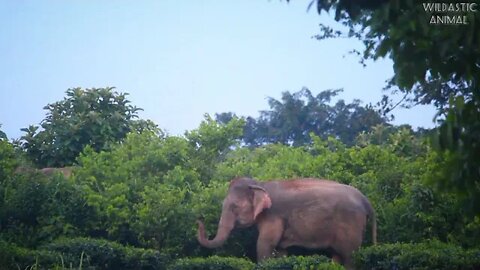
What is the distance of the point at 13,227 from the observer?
11.6m

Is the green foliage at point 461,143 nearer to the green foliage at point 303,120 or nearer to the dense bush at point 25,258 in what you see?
the dense bush at point 25,258

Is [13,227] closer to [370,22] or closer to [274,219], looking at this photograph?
[274,219]

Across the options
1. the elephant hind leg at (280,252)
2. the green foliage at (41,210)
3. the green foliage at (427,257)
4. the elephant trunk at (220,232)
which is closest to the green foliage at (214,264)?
the elephant trunk at (220,232)

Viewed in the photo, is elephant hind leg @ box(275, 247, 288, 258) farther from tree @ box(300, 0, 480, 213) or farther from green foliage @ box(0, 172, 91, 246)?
tree @ box(300, 0, 480, 213)

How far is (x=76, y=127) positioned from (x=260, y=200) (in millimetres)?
5818

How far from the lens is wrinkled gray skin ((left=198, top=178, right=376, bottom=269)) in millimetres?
11328

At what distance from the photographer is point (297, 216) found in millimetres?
11586

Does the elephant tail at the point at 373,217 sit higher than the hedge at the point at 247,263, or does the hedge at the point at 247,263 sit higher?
the elephant tail at the point at 373,217

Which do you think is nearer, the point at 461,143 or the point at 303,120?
the point at 461,143

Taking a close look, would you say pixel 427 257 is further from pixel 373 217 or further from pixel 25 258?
pixel 25 258

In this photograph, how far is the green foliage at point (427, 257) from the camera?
928cm

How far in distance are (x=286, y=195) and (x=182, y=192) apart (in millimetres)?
1514

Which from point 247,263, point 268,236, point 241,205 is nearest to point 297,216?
point 268,236

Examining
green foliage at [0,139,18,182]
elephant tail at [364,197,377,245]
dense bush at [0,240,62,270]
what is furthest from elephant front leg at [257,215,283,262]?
green foliage at [0,139,18,182]
